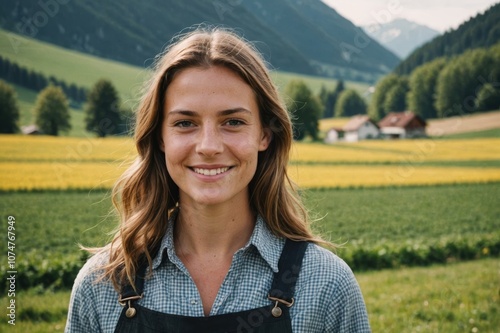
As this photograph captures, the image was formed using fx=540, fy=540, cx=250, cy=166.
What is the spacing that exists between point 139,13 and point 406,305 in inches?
1000

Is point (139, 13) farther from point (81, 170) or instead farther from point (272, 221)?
point (272, 221)

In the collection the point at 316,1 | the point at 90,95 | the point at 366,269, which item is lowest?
the point at 366,269

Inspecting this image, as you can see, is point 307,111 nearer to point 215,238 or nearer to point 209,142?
point 215,238

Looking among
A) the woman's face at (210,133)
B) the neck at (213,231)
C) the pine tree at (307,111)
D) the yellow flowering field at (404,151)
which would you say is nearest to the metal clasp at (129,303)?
the neck at (213,231)

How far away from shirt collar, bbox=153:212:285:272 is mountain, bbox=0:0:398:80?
2081 cm

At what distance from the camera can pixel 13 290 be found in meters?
7.44

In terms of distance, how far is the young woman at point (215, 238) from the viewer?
1.90m

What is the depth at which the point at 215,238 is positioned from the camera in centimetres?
213

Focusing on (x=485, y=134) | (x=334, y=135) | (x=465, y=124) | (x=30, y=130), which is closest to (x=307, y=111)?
(x=334, y=135)

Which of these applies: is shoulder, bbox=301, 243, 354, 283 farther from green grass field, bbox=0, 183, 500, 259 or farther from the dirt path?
the dirt path

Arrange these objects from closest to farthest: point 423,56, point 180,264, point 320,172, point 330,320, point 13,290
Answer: point 330,320 < point 180,264 < point 13,290 < point 423,56 < point 320,172

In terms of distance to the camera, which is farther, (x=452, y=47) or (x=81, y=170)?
(x=81, y=170)

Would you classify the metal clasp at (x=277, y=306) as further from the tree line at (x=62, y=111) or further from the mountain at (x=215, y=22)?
the mountain at (x=215, y=22)

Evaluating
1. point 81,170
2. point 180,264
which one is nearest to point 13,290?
point 180,264
